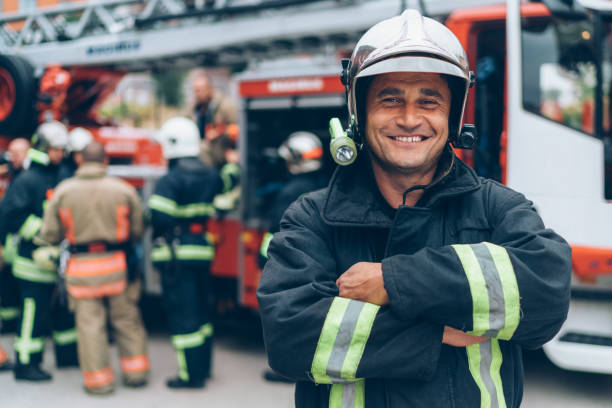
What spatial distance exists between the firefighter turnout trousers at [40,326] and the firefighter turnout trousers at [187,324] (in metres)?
0.88

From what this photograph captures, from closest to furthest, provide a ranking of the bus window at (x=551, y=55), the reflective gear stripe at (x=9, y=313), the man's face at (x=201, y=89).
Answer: the bus window at (x=551, y=55) < the reflective gear stripe at (x=9, y=313) < the man's face at (x=201, y=89)

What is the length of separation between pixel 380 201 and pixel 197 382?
3.35m

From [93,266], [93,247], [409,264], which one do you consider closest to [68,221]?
[93,247]

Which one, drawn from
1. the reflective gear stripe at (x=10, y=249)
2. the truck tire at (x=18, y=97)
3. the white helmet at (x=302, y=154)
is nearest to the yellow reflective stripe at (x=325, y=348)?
the white helmet at (x=302, y=154)

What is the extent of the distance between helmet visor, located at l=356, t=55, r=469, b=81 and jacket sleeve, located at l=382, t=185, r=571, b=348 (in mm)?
410

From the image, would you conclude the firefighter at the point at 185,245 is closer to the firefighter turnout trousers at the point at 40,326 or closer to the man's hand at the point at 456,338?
the firefighter turnout trousers at the point at 40,326

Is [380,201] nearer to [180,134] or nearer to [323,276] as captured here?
[323,276]

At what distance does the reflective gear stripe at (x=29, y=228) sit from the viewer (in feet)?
15.4

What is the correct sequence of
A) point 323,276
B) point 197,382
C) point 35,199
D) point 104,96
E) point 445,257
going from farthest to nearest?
point 104,96 < point 35,199 < point 197,382 < point 323,276 < point 445,257

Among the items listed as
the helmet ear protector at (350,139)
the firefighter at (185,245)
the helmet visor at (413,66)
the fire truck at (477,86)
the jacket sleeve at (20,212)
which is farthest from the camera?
the jacket sleeve at (20,212)

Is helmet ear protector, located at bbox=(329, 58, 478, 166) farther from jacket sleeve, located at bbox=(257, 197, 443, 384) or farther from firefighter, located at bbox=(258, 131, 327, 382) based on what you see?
firefighter, located at bbox=(258, 131, 327, 382)

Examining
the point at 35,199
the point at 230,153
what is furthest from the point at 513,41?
the point at 35,199

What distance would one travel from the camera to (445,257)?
4.34 ft

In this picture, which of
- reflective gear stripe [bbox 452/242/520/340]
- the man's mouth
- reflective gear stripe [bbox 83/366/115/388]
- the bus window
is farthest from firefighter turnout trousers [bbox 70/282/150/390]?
reflective gear stripe [bbox 452/242/520/340]
